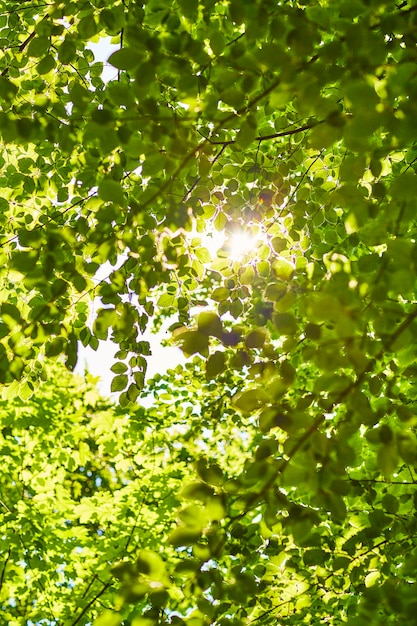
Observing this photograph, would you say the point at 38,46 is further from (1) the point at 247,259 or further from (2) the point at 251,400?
(2) the point at 251,400

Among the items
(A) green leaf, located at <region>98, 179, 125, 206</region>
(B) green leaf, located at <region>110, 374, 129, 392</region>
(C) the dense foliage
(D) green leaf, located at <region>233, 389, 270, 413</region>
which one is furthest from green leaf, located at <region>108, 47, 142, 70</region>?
(B) green leaf, located at <region>110, 374, 129, 392</region>

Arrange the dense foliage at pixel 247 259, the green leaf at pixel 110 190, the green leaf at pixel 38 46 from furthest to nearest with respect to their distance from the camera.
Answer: the green leaf at pixel 38 46
the green leaf at pixel 110 190
the dense foliage at pixel 247 259

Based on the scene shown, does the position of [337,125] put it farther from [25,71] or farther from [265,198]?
[25,71]

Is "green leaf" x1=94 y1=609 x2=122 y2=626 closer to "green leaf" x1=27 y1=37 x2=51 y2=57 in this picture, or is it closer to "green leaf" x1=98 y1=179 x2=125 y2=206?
"green leaf" x1=98 y1=179 x2=125 y2=206

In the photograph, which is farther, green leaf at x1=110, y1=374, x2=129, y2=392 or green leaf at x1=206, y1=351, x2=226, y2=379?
green leaf at x1=110, y1=374, x2=129, y2=392

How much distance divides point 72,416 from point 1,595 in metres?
1.92

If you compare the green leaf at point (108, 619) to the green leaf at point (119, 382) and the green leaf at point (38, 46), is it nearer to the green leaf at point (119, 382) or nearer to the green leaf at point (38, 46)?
the green leaf at point (119, 382)

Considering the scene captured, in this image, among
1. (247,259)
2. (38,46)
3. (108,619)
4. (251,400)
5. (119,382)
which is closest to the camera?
(108,619)

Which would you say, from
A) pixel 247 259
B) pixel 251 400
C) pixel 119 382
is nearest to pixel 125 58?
pixel 251 400

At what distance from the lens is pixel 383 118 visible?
122 cm

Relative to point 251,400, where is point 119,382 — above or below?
above

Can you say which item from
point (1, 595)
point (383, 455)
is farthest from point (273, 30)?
point (1, 595)

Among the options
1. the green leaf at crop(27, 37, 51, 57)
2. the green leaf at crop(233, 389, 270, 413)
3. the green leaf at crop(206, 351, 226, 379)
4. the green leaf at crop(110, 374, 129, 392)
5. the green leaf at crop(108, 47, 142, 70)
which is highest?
the green leaf at crop(27, 37, 51, 57)

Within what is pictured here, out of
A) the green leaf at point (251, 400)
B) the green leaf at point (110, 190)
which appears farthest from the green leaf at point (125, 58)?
the green leaf at point (251, 400)
